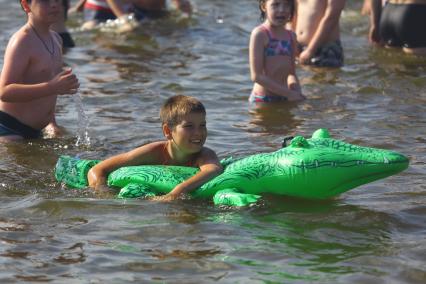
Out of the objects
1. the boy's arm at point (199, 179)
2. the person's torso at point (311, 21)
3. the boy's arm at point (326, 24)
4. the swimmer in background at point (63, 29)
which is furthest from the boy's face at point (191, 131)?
the swimmer in background at point (63, 29)

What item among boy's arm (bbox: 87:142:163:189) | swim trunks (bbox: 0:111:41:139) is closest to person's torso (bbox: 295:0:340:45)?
swim trunks (bbox: 0:111:41:139)

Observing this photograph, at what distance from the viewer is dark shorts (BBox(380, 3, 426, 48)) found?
35.1 feet

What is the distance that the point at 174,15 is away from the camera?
45.5 feet

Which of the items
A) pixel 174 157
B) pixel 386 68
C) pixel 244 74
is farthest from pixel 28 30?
pixel 386 68

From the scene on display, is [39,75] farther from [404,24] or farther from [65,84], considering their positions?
[404,24]

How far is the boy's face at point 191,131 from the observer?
6.04m

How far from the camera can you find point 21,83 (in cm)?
713

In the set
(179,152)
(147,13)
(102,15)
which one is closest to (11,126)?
(179,152)

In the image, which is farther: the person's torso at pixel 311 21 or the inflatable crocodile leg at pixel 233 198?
the person's torso at pixel 311 21

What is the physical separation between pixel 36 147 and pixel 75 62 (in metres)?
3.84

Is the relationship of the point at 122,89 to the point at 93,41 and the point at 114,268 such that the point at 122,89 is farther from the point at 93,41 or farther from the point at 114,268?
the point at 114,268

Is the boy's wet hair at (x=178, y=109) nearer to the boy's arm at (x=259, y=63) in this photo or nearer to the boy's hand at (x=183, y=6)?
the boy's arm at (x=259, y=63)

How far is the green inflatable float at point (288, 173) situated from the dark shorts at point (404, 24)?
4.92 metres

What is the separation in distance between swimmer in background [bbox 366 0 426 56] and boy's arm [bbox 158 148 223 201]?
17.2 feet
